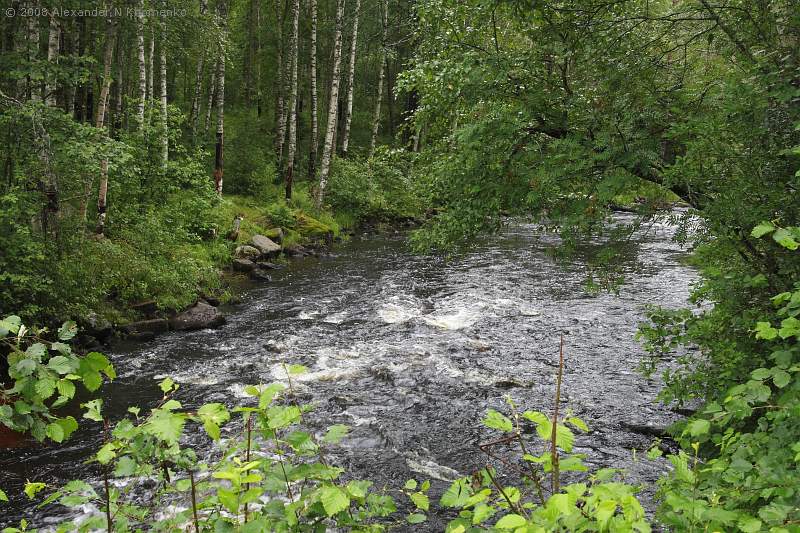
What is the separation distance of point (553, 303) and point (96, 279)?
1087 centimetres

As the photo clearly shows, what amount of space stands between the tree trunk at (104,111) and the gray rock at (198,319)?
9.99 ft

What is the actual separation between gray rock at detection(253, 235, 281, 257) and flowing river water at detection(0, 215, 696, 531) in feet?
5.39

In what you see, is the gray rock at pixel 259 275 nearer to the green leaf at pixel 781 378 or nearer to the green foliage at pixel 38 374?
the green foliage at pixel 38 374

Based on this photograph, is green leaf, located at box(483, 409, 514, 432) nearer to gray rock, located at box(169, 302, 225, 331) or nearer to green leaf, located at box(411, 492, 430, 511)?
green leaf, located at box(411, 492, 430, 511)

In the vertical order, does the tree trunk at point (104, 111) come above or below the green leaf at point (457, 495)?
above

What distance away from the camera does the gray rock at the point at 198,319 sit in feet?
43.2

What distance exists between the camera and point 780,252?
5746 mm

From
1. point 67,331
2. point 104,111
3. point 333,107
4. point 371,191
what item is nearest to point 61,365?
point 67,331

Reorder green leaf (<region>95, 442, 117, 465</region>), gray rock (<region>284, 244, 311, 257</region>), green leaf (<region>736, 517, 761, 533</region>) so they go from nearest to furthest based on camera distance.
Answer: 1. green leaf (<region>736, 517, 761, 533</region>)
2. green leaf (<region>95, 442, 117, 465</region>)
3. gray rock (<region>284, 244, 311, 257</region>)

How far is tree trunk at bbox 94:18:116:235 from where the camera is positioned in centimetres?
1293

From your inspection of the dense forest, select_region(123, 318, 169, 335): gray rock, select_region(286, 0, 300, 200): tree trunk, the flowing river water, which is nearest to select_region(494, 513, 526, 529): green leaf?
the dense forest

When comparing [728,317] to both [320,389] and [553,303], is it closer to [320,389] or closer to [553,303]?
[320,389]

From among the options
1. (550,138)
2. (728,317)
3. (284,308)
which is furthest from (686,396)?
(284,308)

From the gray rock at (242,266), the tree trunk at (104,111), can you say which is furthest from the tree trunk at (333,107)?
the tree trunk at (104,111)
